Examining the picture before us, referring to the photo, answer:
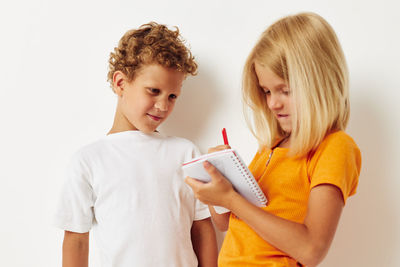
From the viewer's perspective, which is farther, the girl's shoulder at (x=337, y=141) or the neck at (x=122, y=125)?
the neck at (x=122, y=125)

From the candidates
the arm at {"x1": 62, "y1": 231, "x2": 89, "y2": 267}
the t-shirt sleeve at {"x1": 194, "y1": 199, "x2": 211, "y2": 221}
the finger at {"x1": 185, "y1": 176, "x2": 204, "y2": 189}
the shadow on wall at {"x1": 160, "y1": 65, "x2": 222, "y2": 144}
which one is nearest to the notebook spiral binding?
the finger at {"x1": 185, "y1": 176, "x2": 204, "y2": 189}

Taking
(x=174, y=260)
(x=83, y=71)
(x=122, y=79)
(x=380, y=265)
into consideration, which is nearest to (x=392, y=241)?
(x=380, y=265)

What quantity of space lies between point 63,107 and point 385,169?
3.36ft

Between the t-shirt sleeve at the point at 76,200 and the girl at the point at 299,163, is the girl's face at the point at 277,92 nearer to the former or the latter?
the girl at the point at 299,163

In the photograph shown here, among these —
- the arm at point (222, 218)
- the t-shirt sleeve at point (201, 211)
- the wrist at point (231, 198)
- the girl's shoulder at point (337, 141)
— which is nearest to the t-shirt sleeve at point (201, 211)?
the t-shirt sleeve at point (201, 211)

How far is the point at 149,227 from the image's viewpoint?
1.08 metres

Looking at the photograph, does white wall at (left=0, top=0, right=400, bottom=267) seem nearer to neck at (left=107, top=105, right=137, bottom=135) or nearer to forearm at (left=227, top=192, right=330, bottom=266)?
neck at (left=107, top=105, right=137, bottom=135)

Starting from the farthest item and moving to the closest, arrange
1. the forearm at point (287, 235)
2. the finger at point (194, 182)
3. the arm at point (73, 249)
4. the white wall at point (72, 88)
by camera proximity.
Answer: the white wall at point (72, 88) → the arm at point (73, 249) → the finger at point (194, 182) → the forearm at point (287, 235)

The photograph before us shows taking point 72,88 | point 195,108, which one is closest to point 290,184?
point 195,108

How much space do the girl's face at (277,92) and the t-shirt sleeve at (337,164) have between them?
11 centimetres

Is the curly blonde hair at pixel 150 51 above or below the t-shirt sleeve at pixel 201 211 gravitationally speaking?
above

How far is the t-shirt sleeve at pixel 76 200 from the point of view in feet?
3.51

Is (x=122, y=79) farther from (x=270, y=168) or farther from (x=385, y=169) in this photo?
(x=385, y=169)

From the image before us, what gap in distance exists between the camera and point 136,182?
3.62ft
